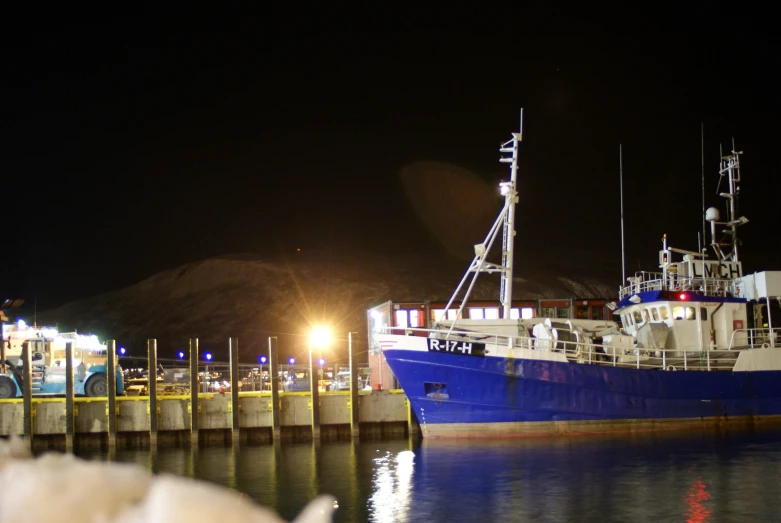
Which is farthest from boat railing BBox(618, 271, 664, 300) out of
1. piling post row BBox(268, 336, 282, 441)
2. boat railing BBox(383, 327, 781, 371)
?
piling post row BBox(268, 336, 282, 441)

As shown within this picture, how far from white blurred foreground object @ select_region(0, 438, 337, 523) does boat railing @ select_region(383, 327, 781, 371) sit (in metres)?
25.6

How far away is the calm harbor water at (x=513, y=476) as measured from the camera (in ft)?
64.2

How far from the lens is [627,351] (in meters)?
32.4

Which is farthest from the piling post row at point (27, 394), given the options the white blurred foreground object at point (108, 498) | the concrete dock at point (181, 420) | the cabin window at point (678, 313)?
the white blurred foreground object at point (108, 498)

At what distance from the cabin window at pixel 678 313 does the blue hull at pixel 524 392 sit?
2.50m

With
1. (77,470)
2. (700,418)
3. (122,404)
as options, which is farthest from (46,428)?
(77,470)

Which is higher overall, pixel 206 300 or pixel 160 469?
pixel 206 300

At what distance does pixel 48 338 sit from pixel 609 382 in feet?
88.3

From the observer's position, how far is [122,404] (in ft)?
103

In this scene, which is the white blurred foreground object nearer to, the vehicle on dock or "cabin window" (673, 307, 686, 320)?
"cabin window" (673, 307, 686, 320)

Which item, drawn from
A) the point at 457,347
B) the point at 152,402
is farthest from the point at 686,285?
the point at 152,402

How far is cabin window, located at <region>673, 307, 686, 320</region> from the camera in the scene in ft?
108

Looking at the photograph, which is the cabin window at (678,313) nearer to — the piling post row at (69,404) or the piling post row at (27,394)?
the piling post row at (69,404)

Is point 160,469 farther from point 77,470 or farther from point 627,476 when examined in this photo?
point 77,470
